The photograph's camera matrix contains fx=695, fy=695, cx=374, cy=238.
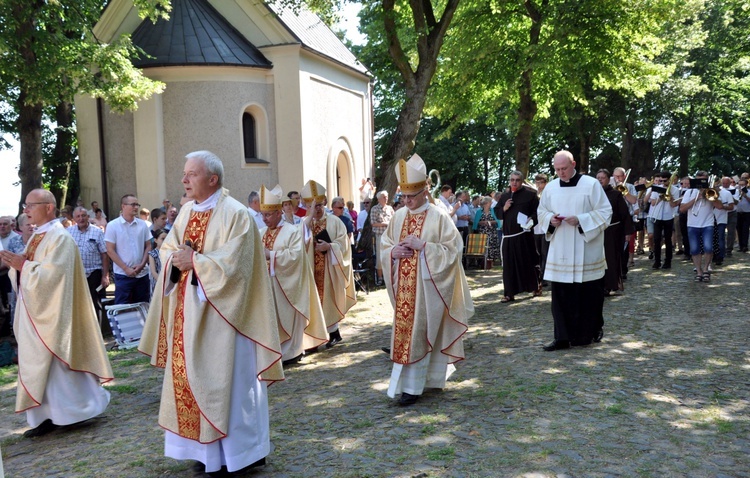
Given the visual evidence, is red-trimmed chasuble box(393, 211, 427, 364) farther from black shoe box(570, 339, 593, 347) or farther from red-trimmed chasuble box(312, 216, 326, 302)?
red-trimmed chasuble box(312, 216, 326, 302)

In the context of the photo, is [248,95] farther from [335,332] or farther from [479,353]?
[479,353]

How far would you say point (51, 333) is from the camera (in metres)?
5.67

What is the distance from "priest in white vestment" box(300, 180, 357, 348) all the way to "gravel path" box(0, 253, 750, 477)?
1.37ft

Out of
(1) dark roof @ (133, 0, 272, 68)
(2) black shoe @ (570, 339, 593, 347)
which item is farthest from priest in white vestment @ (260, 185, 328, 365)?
(1) dark roof @ (133, 0, 272, 68)

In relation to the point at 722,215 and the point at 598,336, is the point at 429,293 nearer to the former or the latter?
the point at 598,336

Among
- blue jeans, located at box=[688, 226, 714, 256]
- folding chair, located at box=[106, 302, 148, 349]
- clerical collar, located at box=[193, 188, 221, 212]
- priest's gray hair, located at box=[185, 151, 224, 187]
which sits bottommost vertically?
folding chair, located at box=[106, 302, 148, 349]

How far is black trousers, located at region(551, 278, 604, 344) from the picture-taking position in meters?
7.76

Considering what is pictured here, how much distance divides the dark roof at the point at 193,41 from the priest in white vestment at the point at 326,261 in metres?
12.6

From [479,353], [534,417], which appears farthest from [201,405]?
[479,353]

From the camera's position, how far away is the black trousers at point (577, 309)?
25.5 feet

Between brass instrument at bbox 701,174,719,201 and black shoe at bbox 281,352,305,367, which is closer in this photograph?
black shoe at bbox 281,352,305,367

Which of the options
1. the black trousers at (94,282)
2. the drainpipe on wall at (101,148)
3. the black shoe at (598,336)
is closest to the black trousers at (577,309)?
the black shoe at (598,336)

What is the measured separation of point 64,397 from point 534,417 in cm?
384

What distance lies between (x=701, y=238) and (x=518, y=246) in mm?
3569
